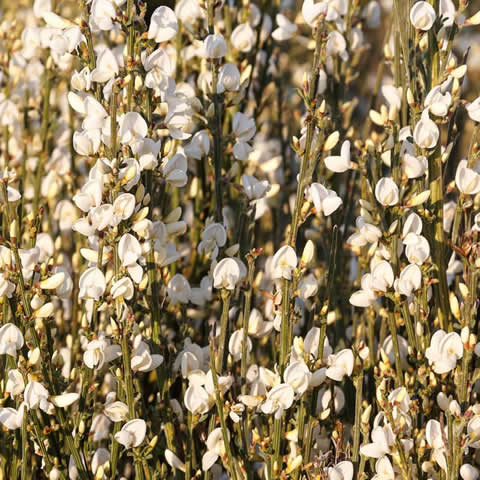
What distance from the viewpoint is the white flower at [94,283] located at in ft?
2.68

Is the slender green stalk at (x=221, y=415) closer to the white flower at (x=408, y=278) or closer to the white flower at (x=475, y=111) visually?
the white flower at (x=408, y=278)

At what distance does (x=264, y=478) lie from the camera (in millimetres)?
923

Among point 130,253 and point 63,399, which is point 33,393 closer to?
point 63,399

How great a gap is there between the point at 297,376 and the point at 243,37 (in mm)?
538

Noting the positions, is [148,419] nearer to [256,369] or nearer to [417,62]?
[256,369]

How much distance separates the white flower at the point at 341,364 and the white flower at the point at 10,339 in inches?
12.7

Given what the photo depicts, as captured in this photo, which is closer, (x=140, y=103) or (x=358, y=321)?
(x=140, y=103)

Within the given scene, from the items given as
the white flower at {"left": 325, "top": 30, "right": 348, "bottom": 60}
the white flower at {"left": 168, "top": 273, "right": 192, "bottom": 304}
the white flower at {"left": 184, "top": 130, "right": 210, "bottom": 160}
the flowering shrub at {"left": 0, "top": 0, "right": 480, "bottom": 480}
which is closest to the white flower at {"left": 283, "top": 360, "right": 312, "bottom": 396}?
the flowering shrub at {"left": 0, "top": 0, "right": 480, "bottom": 480}

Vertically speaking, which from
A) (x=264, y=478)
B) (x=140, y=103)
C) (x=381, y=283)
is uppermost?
(x=140, y=103)

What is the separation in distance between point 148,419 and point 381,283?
0.32 m

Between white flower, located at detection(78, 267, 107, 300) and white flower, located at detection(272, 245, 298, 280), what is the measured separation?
0.58ft

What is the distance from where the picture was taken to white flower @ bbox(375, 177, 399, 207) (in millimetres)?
840

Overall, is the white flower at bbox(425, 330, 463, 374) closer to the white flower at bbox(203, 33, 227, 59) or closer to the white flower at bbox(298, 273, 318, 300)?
the white flower at bbox(298, 273, 318, 300)

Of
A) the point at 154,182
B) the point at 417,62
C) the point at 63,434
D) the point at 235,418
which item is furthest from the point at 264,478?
the point at 417,62
